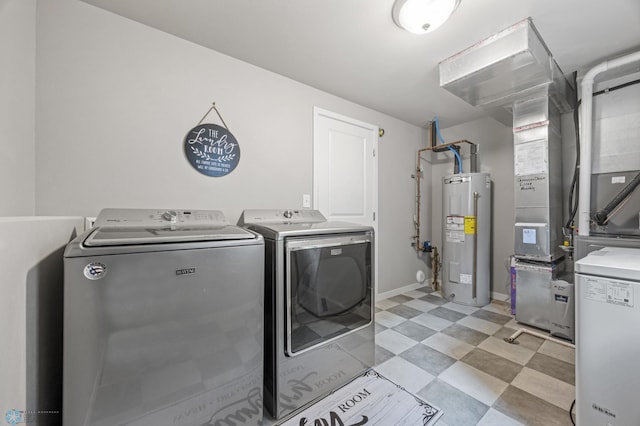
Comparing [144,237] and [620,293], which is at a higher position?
[144,237]

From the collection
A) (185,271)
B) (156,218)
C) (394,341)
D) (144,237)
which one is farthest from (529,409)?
(156,218)

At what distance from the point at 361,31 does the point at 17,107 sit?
1.97 metres

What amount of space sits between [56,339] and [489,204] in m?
3.93

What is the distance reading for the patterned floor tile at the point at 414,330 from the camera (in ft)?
7.26

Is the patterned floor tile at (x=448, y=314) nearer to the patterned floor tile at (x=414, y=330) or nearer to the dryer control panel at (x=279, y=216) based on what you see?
the patterned floor tile at (x=414, y=330)

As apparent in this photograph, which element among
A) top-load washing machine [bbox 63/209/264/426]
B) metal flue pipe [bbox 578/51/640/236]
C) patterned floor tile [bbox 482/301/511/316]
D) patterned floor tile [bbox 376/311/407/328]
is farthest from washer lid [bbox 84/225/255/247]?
patterned floor tile [bbox 482/301/511/316]

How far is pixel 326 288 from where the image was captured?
1555 millimetres

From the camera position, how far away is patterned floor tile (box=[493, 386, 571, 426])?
130 cm

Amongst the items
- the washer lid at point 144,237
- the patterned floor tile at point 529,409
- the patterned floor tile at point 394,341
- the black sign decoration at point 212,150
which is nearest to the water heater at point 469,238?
the patterned floor tile at point 394,341

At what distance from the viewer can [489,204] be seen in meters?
3.06

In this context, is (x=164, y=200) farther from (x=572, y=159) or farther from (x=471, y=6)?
(x=572, y=159)

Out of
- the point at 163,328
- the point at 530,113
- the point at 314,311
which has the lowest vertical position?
the point at 314,311

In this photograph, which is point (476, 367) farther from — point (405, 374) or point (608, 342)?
point (608, 342)

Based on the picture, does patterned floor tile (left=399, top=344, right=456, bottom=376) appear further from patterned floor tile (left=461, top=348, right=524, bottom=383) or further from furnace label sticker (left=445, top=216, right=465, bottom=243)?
furnace label sticker (left=445, top=216, right=465, bottom=243)
